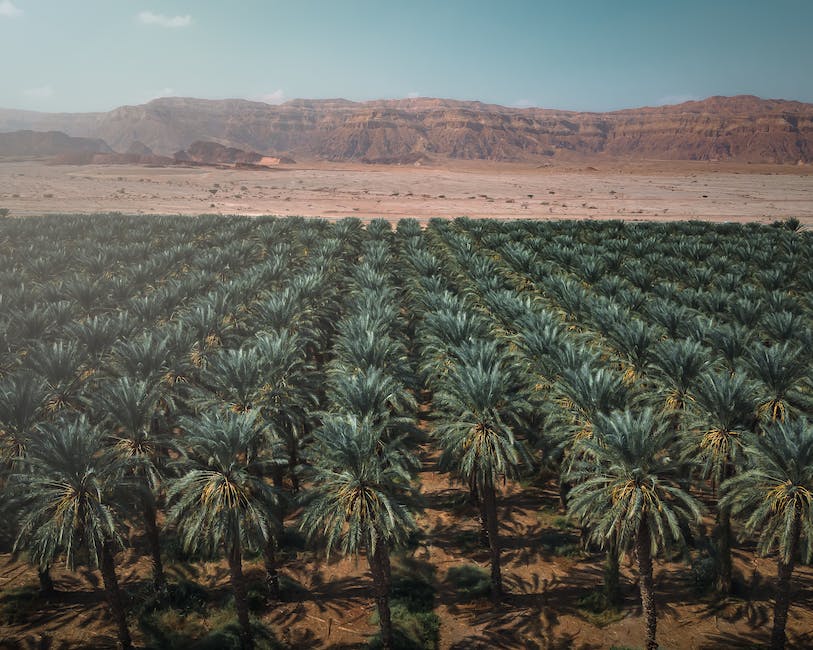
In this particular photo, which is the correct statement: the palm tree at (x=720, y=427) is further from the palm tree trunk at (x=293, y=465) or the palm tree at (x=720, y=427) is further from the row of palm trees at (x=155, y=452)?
the palm tree trunk at (x=293, y=465)

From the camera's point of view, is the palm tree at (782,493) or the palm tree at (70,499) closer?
the palm tree at (782,493)

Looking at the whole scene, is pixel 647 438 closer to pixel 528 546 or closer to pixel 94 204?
pixel 528 546

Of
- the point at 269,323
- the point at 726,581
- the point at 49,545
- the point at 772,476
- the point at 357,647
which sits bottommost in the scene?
the point at 357,647

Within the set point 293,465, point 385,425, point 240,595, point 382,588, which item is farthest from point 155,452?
point 382,588

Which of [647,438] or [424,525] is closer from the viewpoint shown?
[647,438]

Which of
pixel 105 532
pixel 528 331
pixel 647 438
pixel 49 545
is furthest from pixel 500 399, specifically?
pixel 49 545

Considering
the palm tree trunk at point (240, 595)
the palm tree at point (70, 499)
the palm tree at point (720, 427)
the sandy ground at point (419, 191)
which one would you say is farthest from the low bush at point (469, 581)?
the sandy ground at point (419, 191)
